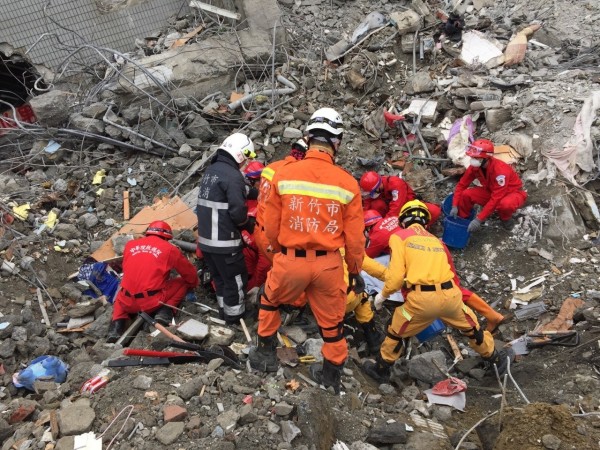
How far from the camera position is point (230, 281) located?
17.7ft

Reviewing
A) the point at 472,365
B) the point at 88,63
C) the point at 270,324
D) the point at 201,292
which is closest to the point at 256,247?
the point at 201,292

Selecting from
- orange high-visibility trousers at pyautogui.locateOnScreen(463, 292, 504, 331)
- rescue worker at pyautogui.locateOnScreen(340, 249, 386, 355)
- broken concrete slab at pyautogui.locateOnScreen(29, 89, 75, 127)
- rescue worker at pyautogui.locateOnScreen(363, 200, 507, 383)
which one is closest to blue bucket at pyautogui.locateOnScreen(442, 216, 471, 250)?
orange high-visibility trousers at pyautogui.locateOnScreen(463, 292, 504, 331)

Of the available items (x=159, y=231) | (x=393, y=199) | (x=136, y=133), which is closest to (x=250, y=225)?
(x=159, y=231)

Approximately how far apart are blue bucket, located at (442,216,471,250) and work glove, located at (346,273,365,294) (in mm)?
2200

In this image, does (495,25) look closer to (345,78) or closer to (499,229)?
(345,78)

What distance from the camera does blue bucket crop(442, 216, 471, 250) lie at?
6.57 m

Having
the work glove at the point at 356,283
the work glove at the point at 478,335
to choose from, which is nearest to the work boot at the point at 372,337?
the work glove at the point at 356,283

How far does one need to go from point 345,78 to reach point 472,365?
5019mm

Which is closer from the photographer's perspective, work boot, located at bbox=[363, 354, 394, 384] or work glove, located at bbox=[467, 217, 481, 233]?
work boot, located at bbox=[363, 354, 394, 384]

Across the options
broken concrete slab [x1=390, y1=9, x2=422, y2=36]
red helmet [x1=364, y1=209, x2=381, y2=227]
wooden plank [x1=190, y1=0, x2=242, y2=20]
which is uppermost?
wooden plank [x1=190, y1=0, x2=242, y2=20]

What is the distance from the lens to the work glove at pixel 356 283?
4.64 metres

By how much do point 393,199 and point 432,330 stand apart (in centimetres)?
190

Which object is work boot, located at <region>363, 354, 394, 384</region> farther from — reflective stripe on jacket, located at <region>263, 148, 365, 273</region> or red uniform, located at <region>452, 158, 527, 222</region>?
red uniform, located at <region>452, 158, 527, 222</region>

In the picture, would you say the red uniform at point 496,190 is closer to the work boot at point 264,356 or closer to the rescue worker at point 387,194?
the rescue worker at point 387,194
